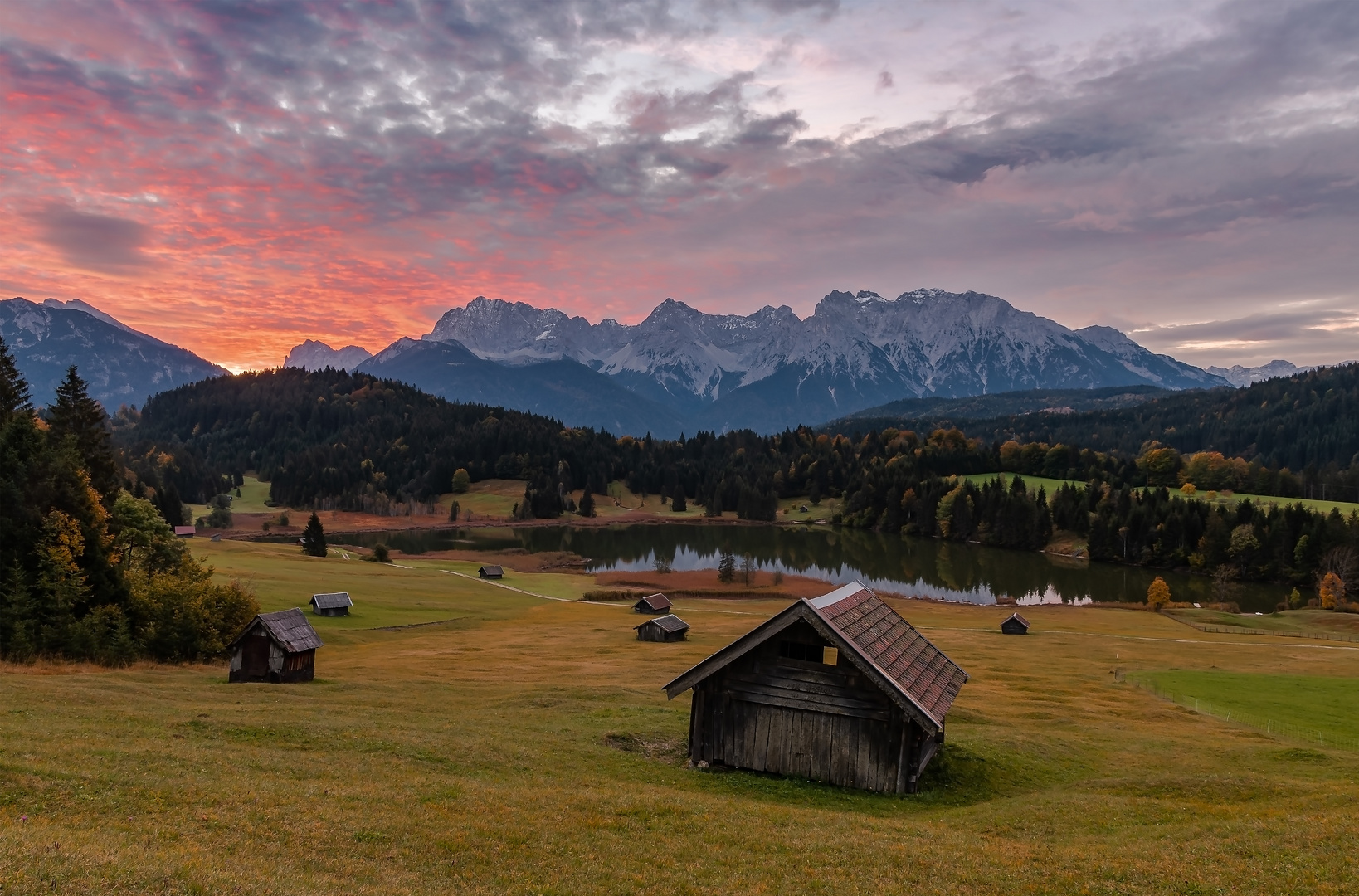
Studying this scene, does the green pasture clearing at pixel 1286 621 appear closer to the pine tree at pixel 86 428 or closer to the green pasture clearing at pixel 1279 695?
the green pasture clearing at pixel 1279 695

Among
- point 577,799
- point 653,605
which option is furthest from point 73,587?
point 653,605

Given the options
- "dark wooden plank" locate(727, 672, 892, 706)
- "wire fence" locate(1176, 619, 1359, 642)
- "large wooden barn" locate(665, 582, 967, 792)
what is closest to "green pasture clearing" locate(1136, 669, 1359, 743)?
"large wooden barn" locate(665, 582, 967, 792)

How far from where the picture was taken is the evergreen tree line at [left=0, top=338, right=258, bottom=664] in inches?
1481

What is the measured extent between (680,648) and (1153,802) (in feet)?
125

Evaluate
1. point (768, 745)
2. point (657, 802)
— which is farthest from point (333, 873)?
point (768, 745)

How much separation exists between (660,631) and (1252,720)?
37.6 m

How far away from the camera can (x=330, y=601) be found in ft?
208

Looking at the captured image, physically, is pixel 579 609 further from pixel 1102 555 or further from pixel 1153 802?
pixel 1102 555

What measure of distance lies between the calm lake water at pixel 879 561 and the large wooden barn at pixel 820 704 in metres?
91.3

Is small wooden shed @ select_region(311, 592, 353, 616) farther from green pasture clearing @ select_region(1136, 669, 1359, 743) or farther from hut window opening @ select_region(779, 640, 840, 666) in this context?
green pasture clearing @ select_region(1136, 669, 1359, 743)

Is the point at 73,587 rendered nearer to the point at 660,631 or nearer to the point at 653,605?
the point at 660,631

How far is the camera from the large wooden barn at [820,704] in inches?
874

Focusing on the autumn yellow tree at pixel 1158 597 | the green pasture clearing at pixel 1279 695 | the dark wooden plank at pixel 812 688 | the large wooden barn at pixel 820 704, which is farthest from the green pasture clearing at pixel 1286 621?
the dark wooden plank at pixel 812 688

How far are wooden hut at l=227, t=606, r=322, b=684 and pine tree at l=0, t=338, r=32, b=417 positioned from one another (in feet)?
84.1
